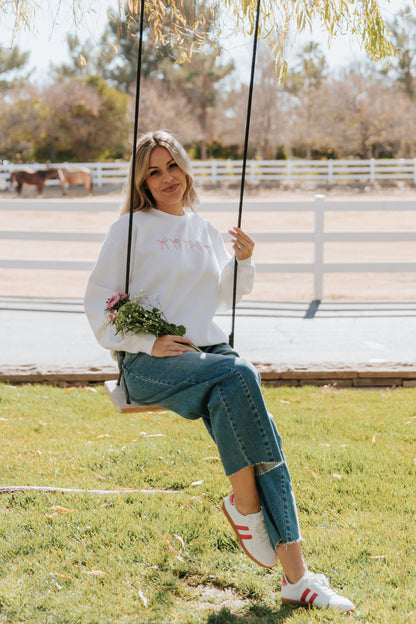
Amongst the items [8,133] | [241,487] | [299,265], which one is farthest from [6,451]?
[8,133]

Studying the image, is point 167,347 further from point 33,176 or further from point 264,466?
point 33,176

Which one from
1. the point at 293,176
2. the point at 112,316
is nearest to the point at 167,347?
the point at 112,316

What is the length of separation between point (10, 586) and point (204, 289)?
3.75 ft

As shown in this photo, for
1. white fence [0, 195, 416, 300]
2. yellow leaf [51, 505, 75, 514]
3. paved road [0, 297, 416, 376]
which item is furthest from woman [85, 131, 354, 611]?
white fence [0, 195, 416, 300]

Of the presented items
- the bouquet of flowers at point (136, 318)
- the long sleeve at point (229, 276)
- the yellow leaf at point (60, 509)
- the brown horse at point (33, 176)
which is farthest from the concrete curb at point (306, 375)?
the brown horse at point (33, 176)

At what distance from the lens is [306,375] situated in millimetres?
4961

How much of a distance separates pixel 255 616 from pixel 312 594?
179 mm

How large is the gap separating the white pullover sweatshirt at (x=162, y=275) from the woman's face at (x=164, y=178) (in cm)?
6

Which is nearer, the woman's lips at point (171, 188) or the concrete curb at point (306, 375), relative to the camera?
the woman's lips at point (171, 188)

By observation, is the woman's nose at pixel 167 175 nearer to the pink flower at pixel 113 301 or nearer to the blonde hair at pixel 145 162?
the blonde hair at pixel 145 162

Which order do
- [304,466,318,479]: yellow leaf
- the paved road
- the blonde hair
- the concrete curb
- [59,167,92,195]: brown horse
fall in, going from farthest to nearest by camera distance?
[59,167,92,195]: brown horse < the paved road < the concrete curb < [304,466,318,479]: yellow leaf < the blonde hair

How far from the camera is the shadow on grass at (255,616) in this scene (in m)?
2.27

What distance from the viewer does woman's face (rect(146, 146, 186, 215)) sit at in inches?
109

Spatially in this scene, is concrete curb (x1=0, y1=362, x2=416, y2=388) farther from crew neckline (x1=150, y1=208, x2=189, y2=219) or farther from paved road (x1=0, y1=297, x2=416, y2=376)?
crew neckline (x1=150, y1=208, x2=189, y2=219)
